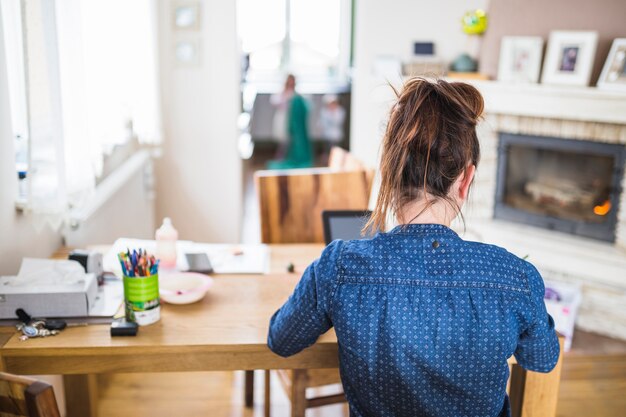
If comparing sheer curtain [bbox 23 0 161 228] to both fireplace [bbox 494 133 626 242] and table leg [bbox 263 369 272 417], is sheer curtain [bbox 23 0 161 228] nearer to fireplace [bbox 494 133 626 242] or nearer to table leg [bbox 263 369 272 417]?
table leg [bbox 263 369 272 417]

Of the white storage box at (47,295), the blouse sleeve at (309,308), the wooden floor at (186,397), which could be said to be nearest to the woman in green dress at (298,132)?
the wooden floor at (186,397)

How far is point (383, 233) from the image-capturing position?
1108mm

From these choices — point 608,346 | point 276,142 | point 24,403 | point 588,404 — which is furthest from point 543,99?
point 276,142

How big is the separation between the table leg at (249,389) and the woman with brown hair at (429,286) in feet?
4.26

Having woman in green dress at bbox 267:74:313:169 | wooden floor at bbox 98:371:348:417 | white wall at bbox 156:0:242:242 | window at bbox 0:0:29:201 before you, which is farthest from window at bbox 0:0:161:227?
woman in green dress at bbox 267:74:313:169

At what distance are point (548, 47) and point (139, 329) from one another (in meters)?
2.62

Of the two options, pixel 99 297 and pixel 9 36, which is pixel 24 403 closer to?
pixel 99 297

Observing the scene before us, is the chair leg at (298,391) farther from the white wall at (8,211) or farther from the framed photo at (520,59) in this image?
the framed photo at (520,59)

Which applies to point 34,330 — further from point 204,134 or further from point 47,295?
point 204,134

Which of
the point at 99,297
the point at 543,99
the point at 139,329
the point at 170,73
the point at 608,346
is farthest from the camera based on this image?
the point at 170,73

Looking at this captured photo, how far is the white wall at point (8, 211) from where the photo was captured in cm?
174

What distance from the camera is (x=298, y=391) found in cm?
170

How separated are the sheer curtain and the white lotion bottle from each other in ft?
1.19

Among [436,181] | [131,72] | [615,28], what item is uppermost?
[615,28]
